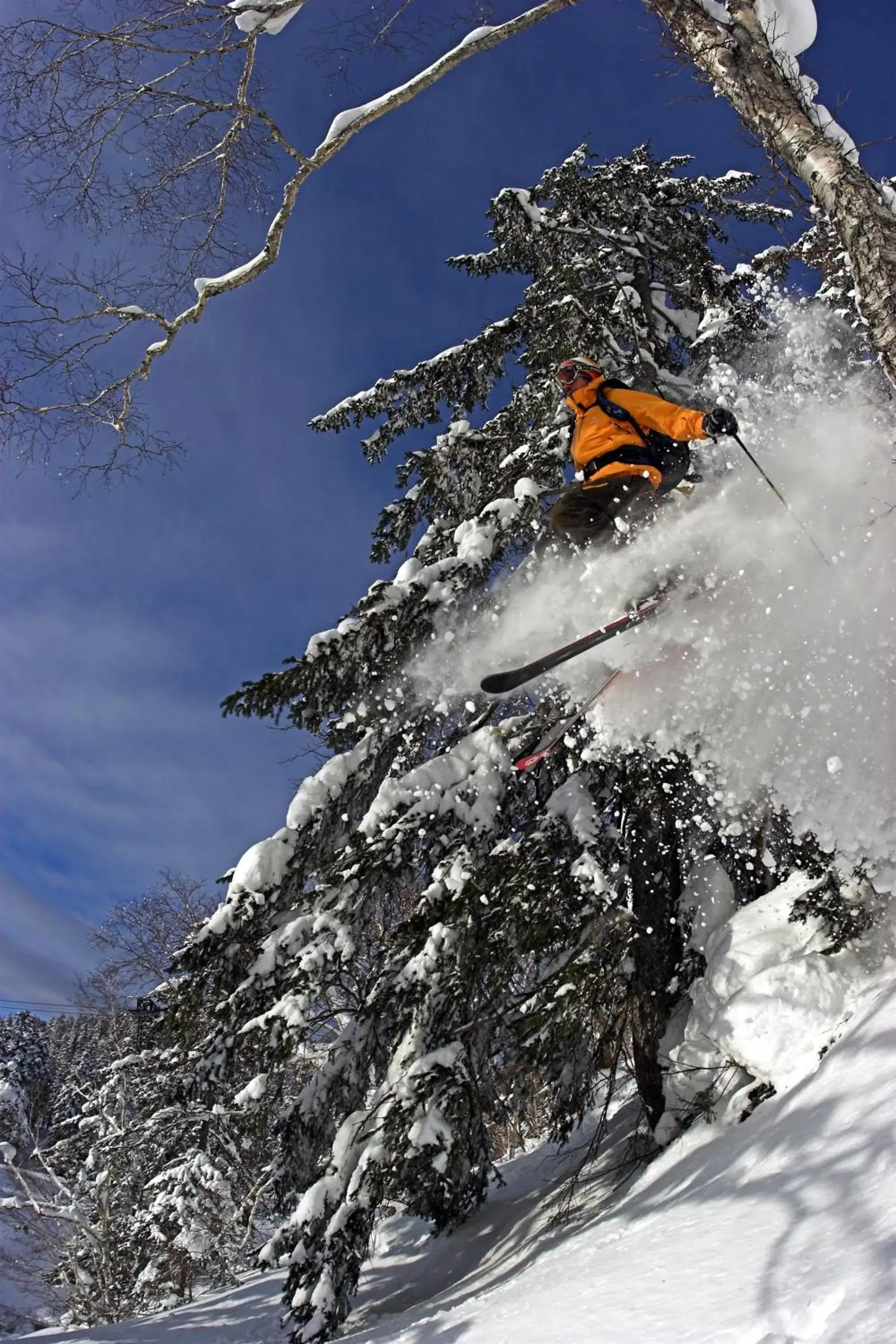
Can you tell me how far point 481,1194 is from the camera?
25.7 feet

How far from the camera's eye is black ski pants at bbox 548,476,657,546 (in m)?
6.64

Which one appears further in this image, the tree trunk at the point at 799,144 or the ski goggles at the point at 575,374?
the ski goggles at the point at 575,374

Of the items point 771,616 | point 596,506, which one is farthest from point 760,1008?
point 596,506

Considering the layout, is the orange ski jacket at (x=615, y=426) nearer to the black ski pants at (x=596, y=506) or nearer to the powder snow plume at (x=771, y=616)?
the black ski pants at (x=596, y=506)

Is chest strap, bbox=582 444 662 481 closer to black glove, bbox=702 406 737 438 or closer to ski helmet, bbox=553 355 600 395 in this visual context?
ski helmet, bbox=553 355 600 395

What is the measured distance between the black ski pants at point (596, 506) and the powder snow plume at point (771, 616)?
1.46 ft

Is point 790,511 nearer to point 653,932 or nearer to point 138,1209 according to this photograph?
point 653,932

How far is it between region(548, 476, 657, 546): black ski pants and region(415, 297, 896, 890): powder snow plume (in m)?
0.45

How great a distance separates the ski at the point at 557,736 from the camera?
249 inches

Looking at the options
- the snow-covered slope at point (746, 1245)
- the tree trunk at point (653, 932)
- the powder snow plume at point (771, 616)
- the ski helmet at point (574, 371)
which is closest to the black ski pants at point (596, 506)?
the powder snow plume at point (771, 616)

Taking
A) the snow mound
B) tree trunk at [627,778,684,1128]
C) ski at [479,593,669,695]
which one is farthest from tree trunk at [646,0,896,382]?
tree trunk at [627,778,684,1128]

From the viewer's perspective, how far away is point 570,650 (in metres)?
6.55

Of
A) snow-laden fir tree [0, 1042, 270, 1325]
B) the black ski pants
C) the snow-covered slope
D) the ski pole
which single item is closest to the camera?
the snow-covered slope


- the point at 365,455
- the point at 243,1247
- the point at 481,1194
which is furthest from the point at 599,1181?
the point at 243,1247
